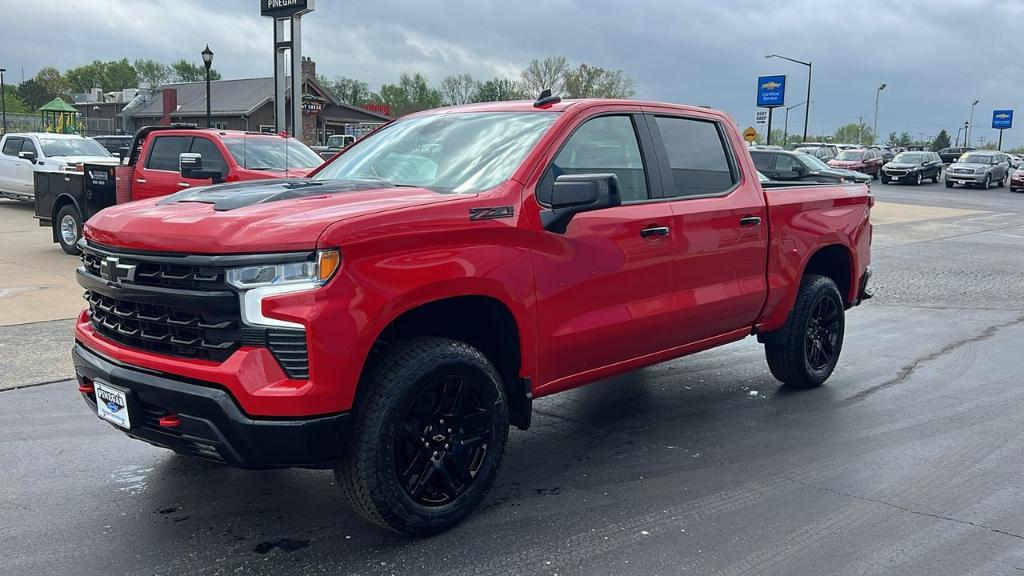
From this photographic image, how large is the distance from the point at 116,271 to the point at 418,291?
4.17 ft

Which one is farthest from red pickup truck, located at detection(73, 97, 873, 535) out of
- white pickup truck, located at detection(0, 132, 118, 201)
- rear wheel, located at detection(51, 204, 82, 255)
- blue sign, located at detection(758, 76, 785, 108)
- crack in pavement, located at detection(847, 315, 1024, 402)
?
blue sign, located at detection(758, 76, 785, 108)

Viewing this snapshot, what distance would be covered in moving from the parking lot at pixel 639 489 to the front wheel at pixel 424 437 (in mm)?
189

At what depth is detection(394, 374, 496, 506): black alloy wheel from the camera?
3.71 m

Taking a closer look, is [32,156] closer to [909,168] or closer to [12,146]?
[12,146]

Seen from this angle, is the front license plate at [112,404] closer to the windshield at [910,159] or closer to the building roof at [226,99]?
the windshield at [910,159]

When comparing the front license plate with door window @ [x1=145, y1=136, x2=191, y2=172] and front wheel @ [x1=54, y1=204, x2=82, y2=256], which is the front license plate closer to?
front wheel @ [x1=54, y1=204, x2=82, y2=256]

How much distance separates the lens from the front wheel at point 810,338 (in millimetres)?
6121

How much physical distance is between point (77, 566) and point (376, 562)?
1.21 m

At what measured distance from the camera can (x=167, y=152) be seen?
12.9 meters

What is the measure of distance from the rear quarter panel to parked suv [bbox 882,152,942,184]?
3990cm

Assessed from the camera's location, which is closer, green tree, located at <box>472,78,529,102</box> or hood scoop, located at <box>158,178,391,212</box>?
hood scoop, located at <box>158,178,391,212</box>

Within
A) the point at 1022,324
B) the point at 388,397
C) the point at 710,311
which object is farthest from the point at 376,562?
the point at 1022,324

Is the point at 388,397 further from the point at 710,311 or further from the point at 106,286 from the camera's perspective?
the point at 710,311

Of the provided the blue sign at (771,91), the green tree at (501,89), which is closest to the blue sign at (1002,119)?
the blue sign at (771,91)
